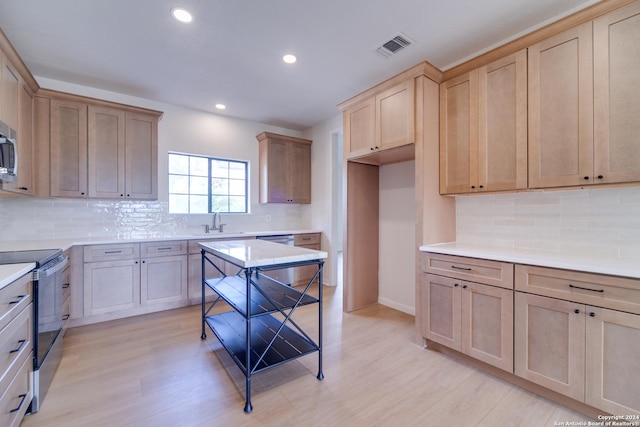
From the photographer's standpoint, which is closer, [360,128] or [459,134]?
[459,134]

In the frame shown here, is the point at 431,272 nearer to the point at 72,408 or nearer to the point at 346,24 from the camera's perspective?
the point at 346,24

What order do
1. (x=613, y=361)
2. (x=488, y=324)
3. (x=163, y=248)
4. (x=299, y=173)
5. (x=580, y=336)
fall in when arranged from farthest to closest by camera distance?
1. (x=299, y=173)
2. (x=163, y=248)
3. (x=488, y=324)
4. (x=580, y=336)
5. (x=613, y=361)

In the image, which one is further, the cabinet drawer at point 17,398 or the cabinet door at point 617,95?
the cabinet door at point 617,95

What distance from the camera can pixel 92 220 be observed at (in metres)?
3.42

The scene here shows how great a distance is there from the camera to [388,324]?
10.0ft

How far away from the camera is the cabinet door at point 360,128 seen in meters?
2.98

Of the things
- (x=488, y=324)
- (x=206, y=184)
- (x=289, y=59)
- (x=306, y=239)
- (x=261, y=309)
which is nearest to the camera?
(x=261, y=309)

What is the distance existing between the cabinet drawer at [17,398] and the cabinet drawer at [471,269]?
2794 millimetres

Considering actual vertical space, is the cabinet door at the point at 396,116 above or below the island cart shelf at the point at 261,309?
above

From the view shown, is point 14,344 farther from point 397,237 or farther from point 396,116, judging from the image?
point 397,237

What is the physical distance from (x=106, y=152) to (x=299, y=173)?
2718mm

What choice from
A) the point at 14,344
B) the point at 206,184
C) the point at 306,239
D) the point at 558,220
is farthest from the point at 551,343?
the point at 206,184

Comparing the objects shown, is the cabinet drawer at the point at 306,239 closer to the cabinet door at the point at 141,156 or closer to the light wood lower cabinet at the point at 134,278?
the light wood lower cabinet at the point at 134,278

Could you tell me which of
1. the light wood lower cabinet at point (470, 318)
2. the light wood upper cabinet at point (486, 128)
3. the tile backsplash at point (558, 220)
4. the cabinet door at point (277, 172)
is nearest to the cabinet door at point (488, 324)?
the light wood lower cabinet at point (470, 318)
